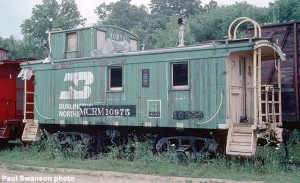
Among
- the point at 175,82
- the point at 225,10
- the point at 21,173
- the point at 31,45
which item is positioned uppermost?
the point at 225,10

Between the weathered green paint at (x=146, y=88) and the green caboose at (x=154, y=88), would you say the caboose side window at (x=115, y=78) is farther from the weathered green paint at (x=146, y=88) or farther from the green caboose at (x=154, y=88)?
the weathered green paint at (x=146, y=88)

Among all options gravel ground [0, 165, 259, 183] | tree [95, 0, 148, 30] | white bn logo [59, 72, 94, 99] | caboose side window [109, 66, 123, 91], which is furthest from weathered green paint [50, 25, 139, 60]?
tree [95, 0, 148, 30]

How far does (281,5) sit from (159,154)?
28.7 meters

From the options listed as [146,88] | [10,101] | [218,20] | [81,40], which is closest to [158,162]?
[146,88]

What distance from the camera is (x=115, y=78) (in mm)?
13672

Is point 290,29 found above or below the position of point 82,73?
above

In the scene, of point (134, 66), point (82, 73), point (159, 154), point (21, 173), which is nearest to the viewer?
point (21, 173)

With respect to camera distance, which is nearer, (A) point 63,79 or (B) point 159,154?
(B) point 159,154

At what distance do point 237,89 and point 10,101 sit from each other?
9877 millimetres

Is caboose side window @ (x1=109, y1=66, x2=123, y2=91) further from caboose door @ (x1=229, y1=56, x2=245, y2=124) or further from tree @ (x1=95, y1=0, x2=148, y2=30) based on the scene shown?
tree @ (x1=95, y1=0, x2=148, y2=30)

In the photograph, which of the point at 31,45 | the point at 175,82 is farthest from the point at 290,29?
the point at 31,45

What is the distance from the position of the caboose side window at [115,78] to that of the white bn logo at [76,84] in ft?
2.57

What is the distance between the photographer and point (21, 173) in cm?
1088

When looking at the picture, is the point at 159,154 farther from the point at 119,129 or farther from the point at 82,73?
the point at 82,73
